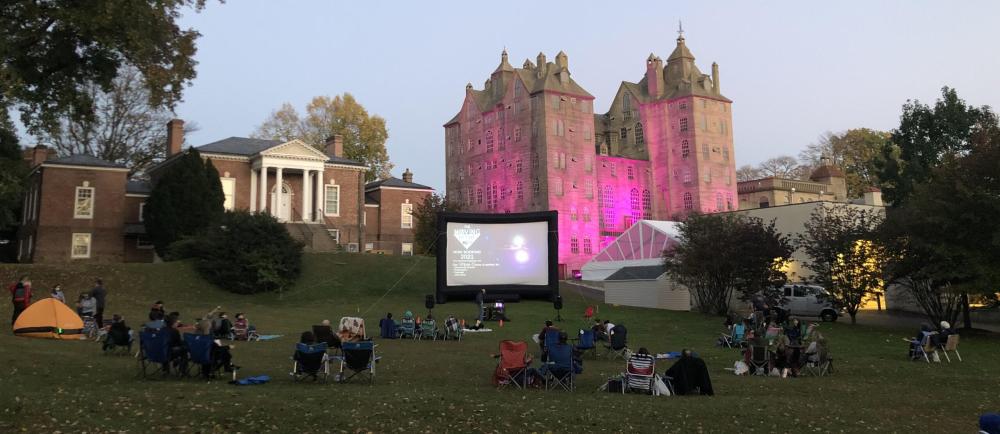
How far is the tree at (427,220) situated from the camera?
4866 centimetres

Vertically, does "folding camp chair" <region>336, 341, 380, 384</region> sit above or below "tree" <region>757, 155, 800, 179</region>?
below

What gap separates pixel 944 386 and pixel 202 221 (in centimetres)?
3704

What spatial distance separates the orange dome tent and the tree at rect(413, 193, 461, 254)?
101ft

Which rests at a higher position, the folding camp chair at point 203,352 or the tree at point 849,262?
the tree at point 849,262

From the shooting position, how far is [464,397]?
10523mm

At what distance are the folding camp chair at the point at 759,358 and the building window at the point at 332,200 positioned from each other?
37.3 meters

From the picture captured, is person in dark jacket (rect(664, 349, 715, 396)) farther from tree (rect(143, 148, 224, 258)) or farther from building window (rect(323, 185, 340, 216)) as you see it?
building window (rect(323, 185, 340, 216))

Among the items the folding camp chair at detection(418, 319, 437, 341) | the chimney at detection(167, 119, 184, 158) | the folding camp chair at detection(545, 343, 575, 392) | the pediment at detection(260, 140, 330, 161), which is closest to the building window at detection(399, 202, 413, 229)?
the pediment at detection(260, 140, 330, 161)

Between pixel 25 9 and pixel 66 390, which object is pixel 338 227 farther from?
pixel 66 390

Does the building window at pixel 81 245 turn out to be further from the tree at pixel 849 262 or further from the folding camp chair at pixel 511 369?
the tree at pixel 849 262

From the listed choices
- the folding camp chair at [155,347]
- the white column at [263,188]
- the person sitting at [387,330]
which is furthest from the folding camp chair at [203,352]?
the white column at [263,188]

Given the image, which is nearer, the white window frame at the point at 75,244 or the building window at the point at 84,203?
the white window frame at the point at 75,244

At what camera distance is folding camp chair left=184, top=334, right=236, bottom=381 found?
1170cm

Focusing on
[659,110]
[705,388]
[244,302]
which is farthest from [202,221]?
[659,110]
